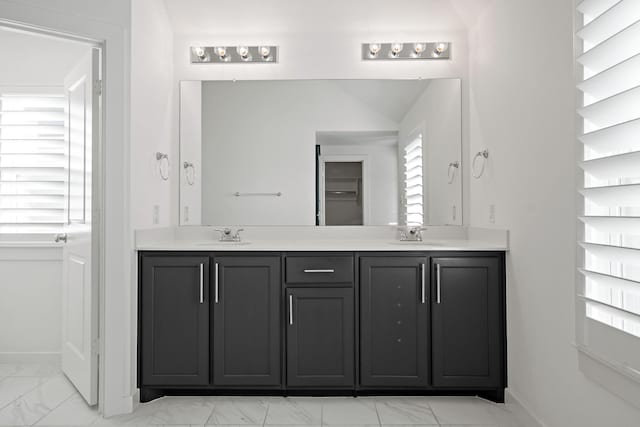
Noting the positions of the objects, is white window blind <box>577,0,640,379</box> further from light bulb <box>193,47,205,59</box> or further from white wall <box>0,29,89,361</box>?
white wall <box>0,29,89,361</box>

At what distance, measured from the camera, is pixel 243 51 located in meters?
3.23

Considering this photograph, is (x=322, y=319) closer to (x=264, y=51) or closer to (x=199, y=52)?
(x=264, y=51)

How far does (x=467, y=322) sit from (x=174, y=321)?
1682 millimetres

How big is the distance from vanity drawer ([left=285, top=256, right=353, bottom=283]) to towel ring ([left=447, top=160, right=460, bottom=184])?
1.08 m

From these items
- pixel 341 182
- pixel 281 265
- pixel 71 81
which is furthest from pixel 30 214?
pixel 341 182

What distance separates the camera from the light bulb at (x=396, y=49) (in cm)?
321

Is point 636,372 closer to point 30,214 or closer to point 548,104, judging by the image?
point 548,104

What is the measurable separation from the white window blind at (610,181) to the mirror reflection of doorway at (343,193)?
166 centimetres

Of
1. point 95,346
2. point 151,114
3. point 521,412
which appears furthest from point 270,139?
point 521,412

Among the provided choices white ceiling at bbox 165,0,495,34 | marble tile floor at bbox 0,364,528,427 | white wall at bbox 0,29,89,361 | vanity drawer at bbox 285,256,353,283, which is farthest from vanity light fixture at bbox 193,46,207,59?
marble tile floor at bbox 0,364,528,427

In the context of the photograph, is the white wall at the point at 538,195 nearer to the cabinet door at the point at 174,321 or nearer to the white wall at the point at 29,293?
the cabinet door at the point at 174,321

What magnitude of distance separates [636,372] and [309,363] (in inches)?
63.5

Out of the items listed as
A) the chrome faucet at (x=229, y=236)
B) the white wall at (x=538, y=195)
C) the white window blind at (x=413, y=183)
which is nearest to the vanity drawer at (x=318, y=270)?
the chrome faucet at (x=229, y=236)

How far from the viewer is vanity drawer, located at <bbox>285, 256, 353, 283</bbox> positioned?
8.61 ft
